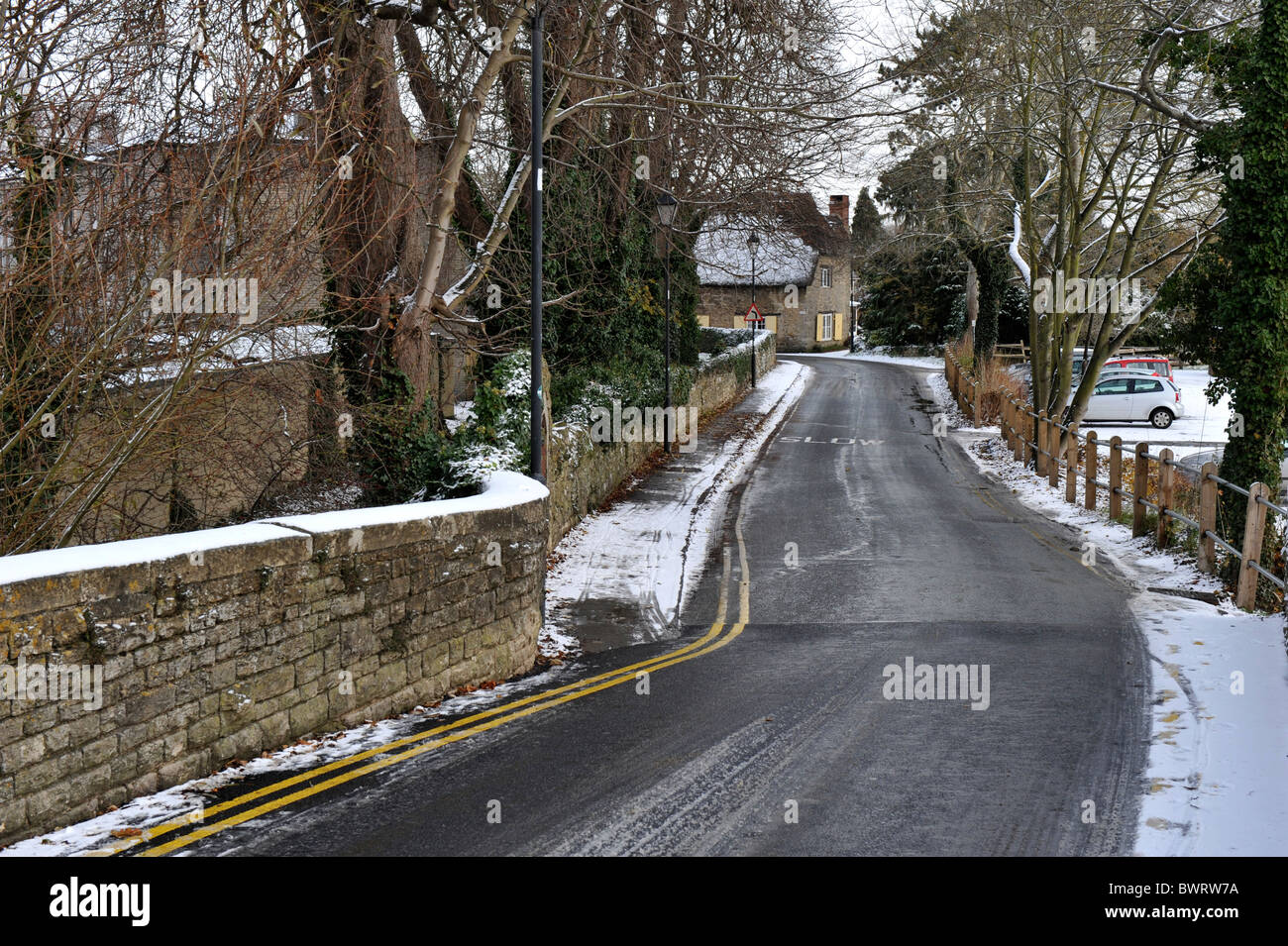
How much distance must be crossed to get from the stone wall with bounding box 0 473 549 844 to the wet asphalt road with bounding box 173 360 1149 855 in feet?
2.86

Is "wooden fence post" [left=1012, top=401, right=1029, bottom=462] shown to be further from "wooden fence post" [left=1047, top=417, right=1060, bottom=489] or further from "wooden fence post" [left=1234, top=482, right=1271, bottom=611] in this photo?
"wooden fence post" [left=1234, top=482, right=1271, bottom=611]

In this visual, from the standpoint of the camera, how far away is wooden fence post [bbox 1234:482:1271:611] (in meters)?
12.0

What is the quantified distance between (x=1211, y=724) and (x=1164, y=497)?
8.46 meters

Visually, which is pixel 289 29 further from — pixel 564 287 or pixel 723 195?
pixel 723 195

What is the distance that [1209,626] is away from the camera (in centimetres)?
1127

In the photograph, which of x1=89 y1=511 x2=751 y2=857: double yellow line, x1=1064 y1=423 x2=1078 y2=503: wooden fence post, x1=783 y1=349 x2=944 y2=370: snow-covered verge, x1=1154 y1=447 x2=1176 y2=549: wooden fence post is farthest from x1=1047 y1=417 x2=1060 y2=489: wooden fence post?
x1=783 y1=349 x2=944 y2=370: snow-covered verge

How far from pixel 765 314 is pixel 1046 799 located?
64.9 metres

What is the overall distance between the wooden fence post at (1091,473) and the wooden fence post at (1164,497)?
415 centimetres

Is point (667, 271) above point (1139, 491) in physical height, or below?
above

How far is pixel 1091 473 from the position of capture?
2023 cm

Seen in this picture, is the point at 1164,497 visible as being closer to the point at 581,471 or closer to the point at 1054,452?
the point at 1054,452

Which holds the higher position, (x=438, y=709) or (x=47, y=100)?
(x=47, y=100)

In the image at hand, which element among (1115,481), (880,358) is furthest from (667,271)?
(880,358)

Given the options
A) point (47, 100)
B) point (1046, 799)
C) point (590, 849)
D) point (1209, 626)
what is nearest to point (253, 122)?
point (47, 100)
